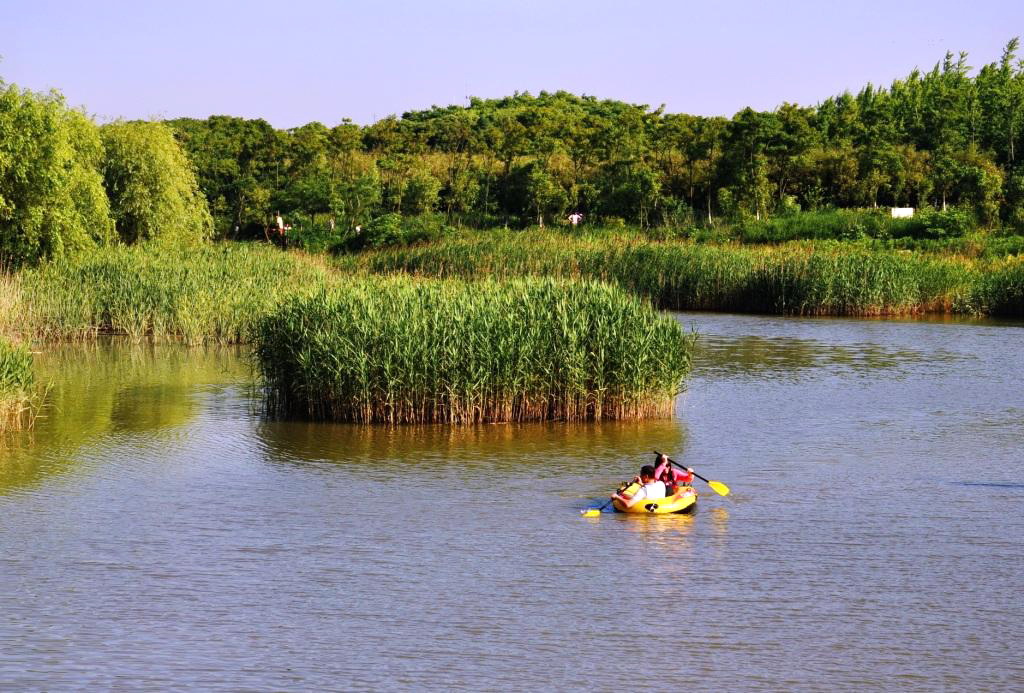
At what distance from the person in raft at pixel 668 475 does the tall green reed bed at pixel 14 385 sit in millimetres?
9247

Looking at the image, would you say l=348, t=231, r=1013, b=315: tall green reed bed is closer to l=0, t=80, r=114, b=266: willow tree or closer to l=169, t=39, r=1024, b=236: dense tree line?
l=0, t=80, r=114, b=266: willow tree

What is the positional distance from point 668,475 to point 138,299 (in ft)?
59.9

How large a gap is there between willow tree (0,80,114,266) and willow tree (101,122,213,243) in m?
10.2

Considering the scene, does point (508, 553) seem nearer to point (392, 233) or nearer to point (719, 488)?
point (719, 488)

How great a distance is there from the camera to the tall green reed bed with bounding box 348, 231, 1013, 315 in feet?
115

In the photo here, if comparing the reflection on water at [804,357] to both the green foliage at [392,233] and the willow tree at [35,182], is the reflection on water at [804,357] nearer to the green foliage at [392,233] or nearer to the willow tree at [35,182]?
the willow tree at [35,182]

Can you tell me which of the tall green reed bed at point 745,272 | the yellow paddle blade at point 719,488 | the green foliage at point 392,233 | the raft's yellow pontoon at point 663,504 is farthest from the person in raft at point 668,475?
the green foliage at point 392,233

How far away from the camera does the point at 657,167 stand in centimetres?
6253

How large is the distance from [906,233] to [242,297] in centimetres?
3127

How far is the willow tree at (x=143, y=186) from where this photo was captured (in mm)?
40844

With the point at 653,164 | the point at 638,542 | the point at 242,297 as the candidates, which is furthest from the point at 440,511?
the point at 653,164

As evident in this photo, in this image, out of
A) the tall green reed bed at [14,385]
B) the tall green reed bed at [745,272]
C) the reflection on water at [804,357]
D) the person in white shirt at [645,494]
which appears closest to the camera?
the person in white shirt at [645,494]

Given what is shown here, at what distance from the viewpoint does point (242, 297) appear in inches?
1103

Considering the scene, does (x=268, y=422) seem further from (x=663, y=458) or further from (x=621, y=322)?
(x=663, y=458)
